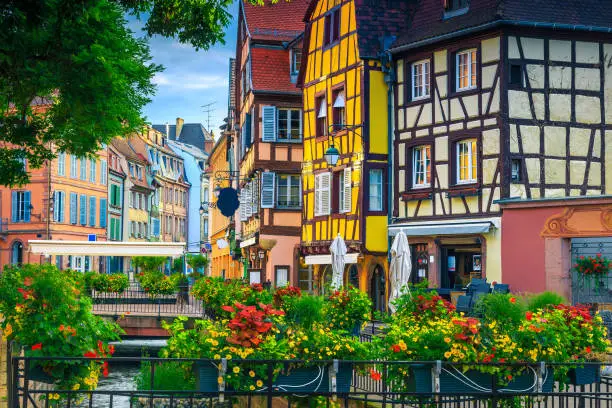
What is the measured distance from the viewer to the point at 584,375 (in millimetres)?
11430

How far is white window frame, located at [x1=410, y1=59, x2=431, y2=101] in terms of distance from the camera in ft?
101

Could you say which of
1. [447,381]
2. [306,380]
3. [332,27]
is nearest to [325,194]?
[332,27]

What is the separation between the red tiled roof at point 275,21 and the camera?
43.0 meters

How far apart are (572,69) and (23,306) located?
1999 cm

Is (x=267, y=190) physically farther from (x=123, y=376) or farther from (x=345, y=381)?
(x=345, y=381)

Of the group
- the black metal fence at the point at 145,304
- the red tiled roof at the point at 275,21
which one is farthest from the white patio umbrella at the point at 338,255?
the red tiled roof at the point at 275,21

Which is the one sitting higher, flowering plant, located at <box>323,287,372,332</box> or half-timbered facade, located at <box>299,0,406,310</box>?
half-timbered facade, located at <box>299,0,406,310</box>

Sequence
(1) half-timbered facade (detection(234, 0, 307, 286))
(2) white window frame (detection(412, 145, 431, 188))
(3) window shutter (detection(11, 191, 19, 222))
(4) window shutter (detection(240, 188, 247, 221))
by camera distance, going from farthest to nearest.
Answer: (3) window shutter (detection(11, 191, 19, 222)) < (4) window shutter (detection(240, 188, 247, 221)) < (1) half-timbered facade (detection(234, 0, 307, 286)) < (2) white window frame (detection(412, 145, 431, 188))

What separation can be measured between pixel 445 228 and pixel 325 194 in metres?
7.00

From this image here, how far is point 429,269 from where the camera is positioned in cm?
3023

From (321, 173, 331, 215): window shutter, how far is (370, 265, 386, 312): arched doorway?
8.71ft

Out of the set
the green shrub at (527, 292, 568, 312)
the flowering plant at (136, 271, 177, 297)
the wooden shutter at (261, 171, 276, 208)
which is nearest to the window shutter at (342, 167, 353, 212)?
the wooden shutter at (261, 171, 276, 208)

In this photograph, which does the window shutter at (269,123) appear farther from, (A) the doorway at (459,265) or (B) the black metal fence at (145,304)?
(A) the doorway at (459,265)

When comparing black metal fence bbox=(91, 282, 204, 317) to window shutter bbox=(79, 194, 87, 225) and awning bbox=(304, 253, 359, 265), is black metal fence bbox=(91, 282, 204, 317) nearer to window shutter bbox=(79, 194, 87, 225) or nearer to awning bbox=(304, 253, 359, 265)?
awning bbox=(304, 253, 359, 265)
